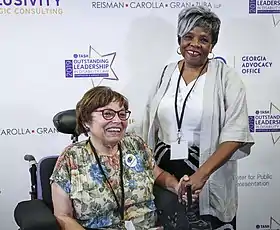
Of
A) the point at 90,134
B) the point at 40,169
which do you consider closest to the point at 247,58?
the point at 90,134

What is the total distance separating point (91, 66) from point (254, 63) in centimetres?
102

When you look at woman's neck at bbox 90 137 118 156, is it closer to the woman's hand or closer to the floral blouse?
the floral blouse

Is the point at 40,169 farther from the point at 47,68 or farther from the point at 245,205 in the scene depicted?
the point at 245,205

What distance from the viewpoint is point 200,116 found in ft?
9.45

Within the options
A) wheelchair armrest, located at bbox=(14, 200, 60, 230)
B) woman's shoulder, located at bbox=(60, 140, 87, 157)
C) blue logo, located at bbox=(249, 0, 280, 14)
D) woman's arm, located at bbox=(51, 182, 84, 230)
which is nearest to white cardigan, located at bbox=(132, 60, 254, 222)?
blue logo, located at bbox=(249, 0, 280, 14)

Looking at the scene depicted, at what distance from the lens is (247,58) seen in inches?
121

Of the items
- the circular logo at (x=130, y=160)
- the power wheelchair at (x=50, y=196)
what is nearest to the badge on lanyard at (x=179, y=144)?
the power wheelchair at (x=50, y=196)

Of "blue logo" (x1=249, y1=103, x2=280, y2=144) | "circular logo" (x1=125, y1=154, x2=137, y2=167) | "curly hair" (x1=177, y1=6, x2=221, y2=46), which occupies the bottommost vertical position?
"circular logo" (x1=125, y1=154, x2=137, y2=167)

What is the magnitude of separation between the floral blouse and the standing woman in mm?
448

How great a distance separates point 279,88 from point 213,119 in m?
0.57

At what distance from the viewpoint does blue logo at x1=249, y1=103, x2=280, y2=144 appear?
3132 millimetres

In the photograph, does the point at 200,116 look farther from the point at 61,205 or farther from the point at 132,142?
the point at 61,205

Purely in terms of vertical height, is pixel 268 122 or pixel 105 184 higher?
pixel 268 122

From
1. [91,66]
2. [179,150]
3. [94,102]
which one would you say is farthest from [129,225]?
[91,66]
